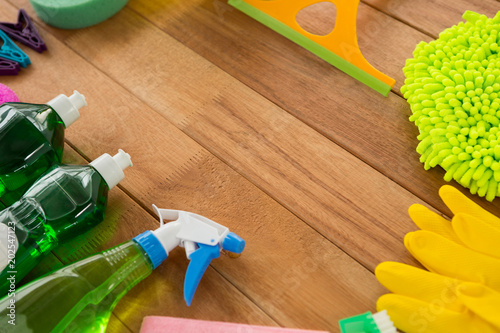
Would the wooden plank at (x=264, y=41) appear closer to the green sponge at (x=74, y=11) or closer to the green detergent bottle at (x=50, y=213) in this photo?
the green sponge at (x=74, y=11)

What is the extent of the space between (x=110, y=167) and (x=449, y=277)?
42 cm

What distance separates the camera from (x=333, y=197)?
2.17 feet

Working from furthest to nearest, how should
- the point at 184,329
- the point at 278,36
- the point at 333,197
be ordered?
1. the point at 278,36
2. the point at 333,197
3. the point at 184,329

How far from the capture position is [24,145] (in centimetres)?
61

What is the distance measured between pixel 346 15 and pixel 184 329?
511 millimetres

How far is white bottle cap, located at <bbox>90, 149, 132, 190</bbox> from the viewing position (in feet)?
1.98

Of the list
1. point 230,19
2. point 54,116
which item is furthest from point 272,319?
point 230,19

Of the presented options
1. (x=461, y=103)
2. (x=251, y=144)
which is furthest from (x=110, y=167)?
(x=461, y=103)

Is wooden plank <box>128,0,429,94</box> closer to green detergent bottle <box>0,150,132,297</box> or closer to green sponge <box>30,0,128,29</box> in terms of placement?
green sponge <box>30,0,128,29</box>

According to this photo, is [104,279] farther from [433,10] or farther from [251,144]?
[433,10]

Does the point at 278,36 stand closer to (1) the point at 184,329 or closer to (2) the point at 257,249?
(2) the point at 257,249

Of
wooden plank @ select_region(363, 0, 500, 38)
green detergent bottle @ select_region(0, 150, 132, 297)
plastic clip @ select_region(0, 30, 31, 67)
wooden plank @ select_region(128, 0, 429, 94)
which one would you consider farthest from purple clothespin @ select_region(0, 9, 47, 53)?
wooden plank @ select_region(363, 0, 500, 38)

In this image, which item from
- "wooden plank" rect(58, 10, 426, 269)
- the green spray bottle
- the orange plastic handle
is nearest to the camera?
the green spray bottle

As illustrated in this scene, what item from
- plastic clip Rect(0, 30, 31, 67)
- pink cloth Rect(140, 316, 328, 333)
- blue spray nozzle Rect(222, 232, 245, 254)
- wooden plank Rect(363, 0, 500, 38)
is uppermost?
wooden plank Rect(363, 0, 500, 38)
